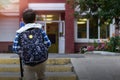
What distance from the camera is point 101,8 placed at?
9992mm

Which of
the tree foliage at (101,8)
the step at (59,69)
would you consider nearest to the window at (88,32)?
the step at (59,69)

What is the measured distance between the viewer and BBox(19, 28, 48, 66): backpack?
701 centimetres

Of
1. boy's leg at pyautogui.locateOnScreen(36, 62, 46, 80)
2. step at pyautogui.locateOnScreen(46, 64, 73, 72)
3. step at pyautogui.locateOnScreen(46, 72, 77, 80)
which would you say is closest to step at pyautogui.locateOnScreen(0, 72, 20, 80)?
step at pyautogui.locateOnScreen(46, 72, 77, 80)

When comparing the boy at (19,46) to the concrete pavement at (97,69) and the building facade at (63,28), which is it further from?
the building facade at (63,28)

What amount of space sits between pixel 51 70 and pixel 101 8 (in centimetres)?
350

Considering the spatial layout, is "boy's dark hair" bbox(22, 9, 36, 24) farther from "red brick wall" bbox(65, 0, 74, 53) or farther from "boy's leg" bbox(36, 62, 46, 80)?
"red brick wall" bbox(65, 0, 74, 53)

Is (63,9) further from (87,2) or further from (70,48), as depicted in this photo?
(87,2)

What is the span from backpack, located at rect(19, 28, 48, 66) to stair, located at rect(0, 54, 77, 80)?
13.7 feet

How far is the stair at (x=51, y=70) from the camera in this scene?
11.3 meters

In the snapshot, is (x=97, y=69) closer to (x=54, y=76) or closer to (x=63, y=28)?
(x=54, y=76)

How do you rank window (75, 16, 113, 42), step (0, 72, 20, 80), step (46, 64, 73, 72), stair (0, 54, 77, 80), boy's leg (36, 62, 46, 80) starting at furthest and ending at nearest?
window (75, 16, 113, 42)
step (46, 64, 73, 72)
stair (0, 54, 77, 80)
step (0, 72, 20, 80)
boy's leg (36, 62, 46, 80)

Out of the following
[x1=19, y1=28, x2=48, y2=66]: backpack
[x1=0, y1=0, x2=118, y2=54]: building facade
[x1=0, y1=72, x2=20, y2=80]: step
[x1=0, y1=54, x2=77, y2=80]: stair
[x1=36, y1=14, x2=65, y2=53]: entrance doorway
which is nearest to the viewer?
[x1=19, y1=28, x2=48, y2=66]: backpack

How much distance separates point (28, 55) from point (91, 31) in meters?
21.4

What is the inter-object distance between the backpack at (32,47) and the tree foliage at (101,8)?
3119 mm
